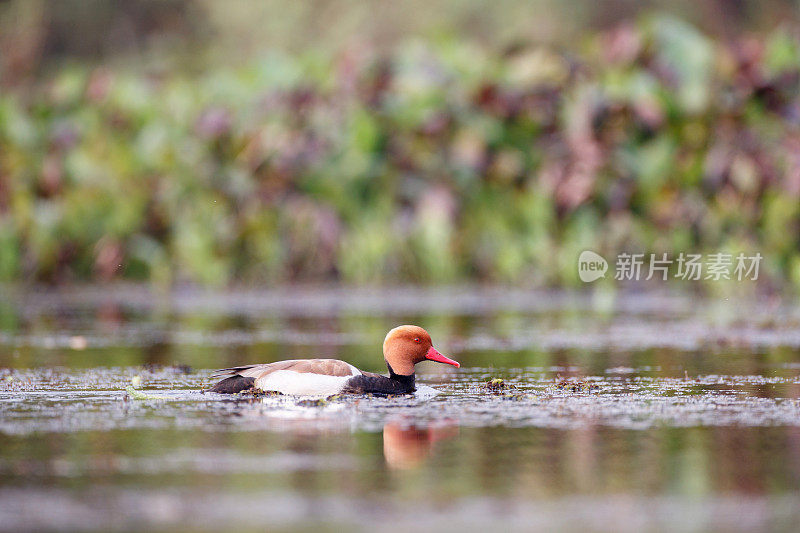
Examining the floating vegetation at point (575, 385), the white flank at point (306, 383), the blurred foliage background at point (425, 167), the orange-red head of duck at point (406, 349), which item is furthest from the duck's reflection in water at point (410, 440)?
the blurred foliage background at point (425, 167)

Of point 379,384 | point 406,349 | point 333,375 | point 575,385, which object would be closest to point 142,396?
point 333,375

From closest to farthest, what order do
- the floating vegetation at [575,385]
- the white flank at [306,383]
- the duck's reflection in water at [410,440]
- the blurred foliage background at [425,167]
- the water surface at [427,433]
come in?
1. the water surface at [427,433]
2. the duck's reflection in water at [410,440]
3. the white flank at [306,383]
4. the floating vegetation at [575,385]
5. the blurred foliage background at [425,167]

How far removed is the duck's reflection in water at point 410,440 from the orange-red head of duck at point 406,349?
0.94 metres

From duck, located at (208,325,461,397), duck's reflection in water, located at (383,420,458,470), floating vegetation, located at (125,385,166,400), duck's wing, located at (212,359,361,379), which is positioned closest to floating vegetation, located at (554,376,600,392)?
duck, located at (208,325,461,397)

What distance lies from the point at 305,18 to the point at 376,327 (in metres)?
24.0

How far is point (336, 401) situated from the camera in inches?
257

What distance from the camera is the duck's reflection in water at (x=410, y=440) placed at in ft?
16.5

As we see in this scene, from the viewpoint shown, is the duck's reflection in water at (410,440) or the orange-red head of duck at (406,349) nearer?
the duck's reflection in water at (410,440)

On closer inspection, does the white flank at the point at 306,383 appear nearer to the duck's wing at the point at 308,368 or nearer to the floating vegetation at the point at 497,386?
the duck's wing at the point at 308,368

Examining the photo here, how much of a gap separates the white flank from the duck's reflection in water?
0.77 m

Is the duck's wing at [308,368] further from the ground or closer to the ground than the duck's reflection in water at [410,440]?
further from the ground

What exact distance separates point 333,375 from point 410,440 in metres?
1.23

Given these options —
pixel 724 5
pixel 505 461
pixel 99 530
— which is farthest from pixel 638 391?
pixel 724 5

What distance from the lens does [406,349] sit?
6.84 meters
